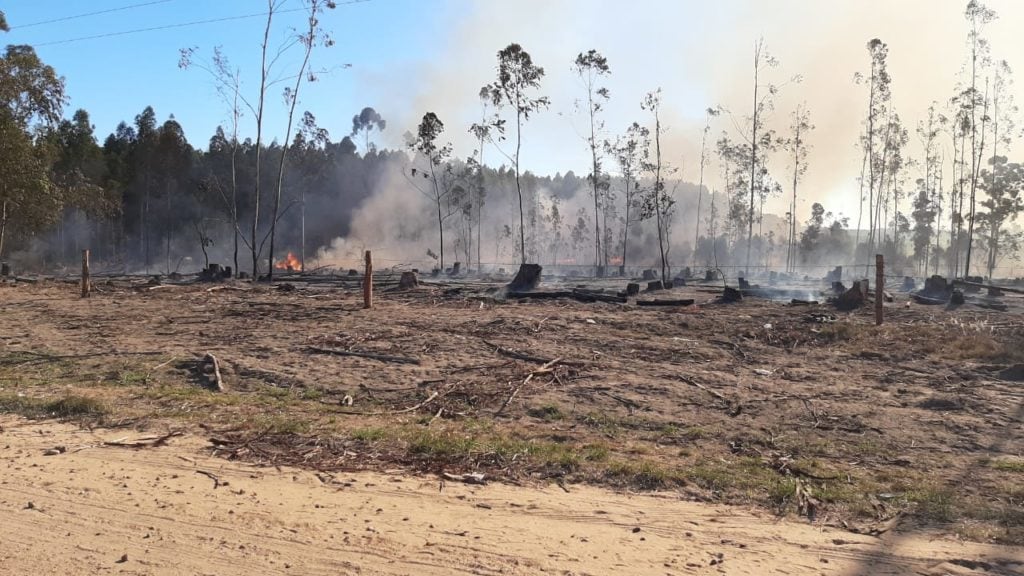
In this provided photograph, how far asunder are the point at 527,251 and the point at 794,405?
87048 mm

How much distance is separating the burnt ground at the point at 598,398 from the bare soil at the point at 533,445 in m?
0.05

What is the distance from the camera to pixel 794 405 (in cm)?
847

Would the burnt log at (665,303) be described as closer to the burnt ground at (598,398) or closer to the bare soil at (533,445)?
the burnt ground at (598,398)

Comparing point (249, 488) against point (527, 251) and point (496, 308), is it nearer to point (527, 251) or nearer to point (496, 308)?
point (496, 308)

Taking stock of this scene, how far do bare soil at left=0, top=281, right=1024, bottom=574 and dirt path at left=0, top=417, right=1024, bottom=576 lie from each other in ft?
0.08

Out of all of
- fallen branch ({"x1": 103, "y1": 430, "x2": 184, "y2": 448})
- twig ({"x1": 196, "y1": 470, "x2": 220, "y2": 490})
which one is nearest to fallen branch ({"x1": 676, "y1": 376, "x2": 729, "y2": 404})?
twig ({"x1": 196, "y1": 470, "x2": 220, "y2": 490})

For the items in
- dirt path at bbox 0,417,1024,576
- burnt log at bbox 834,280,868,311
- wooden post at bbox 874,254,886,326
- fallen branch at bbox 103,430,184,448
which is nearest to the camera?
dirt path at bbox 0,417,1024,576

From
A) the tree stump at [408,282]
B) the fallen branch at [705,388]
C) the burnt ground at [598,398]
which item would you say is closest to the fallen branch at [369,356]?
the burnt ground at [598,398]

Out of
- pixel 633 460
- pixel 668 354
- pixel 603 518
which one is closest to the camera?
pixel 603 518

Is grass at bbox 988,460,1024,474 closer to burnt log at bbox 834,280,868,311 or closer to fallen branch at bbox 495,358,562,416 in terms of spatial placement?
fallen branch at bbox 495,358,562,416

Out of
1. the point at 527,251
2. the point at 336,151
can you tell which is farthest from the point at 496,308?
the point at 336,151

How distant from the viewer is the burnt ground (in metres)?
5.75

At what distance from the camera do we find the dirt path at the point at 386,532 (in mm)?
3996

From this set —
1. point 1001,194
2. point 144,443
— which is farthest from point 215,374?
point 1001,194
